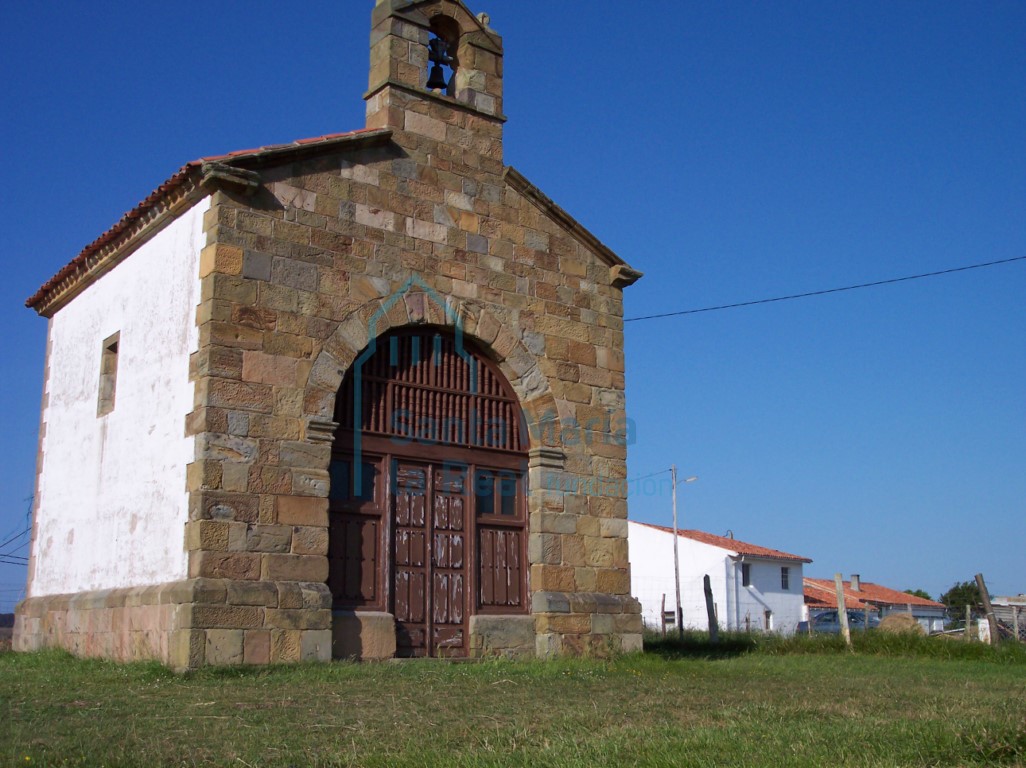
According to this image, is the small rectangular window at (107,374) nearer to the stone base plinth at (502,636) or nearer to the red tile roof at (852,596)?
the stone base plinth at (502,636)

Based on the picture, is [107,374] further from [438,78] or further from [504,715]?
[504,715]

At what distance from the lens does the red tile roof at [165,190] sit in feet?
33.7

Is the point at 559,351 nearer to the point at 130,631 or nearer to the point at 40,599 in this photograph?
the point at 130,631

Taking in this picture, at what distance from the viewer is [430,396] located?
1157 centimetres

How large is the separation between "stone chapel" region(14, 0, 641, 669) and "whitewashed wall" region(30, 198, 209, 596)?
0.04 meters

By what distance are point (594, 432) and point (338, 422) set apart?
3307mm

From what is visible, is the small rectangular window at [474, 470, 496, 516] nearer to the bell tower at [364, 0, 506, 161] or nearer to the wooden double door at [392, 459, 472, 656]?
the wooden double door at [392, 459, 472, 656]

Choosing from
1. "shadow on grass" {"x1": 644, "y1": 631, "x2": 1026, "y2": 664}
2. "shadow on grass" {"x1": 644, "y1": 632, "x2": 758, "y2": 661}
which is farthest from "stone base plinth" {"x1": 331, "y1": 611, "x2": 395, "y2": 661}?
"shadow on grass" {"x1": 644, "y1": 631, "x2": 1026, "y2": 664}

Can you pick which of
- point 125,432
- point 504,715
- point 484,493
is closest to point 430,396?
point 484,493

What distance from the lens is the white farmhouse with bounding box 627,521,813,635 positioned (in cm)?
3956

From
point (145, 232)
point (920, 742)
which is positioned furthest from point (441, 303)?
point (920, 742)

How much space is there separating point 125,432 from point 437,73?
18.0ft

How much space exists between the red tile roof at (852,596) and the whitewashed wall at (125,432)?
36.8 meters

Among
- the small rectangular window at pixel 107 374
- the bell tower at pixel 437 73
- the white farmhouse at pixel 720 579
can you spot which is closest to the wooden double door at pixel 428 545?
the small rectangular window at pixel 107 374
